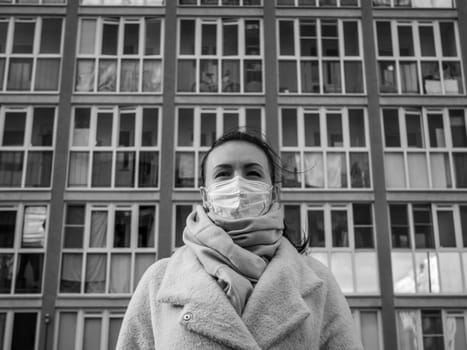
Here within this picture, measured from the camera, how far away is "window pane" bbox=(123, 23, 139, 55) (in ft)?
79.7

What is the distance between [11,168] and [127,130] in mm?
4429

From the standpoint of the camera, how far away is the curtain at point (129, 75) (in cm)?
2380

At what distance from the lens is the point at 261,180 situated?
9.50 feet

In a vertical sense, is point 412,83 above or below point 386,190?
above

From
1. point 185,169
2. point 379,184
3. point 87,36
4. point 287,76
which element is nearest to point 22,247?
point 185,169

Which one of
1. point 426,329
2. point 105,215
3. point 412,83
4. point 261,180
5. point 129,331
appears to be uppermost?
point 412,83

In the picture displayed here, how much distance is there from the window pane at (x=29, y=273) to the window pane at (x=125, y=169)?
12.4ft

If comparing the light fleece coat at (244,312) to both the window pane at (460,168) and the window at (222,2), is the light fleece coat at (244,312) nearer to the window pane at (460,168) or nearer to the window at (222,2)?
the window pane at (460,168)

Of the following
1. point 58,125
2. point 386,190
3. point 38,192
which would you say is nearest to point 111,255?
point 38,192

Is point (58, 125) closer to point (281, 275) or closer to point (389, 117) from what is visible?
point (389, 117)

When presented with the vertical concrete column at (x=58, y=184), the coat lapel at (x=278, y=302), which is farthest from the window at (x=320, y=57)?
the coat lapel at (x=278, y=302)

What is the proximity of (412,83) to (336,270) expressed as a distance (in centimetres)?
797

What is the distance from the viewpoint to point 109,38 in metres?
24.5

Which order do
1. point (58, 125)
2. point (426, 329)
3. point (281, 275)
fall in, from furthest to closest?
point (58, 125) → point (426, 329) → point (281, 275)
